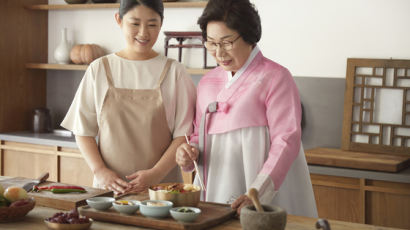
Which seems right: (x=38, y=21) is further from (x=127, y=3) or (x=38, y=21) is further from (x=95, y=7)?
(x=127, y=3)

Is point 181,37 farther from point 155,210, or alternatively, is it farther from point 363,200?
point 155,210

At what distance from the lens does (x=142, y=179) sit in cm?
213

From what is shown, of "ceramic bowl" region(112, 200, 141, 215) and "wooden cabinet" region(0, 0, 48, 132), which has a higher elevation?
"wooden cabinet" region(0, 0, 48, 132)

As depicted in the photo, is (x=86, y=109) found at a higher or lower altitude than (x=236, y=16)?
lower

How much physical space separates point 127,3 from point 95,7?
254cm

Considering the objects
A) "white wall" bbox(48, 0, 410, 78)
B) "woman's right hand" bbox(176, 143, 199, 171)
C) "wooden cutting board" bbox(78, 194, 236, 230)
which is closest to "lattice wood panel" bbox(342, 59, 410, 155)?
"white wall" bbox(48, 0, 410, 78)

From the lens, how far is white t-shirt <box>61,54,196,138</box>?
227 cm

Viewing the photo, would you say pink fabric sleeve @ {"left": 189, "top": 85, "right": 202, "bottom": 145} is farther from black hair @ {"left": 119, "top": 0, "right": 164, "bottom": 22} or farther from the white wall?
the white wall

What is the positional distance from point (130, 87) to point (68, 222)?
817mm

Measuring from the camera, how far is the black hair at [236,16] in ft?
6.46

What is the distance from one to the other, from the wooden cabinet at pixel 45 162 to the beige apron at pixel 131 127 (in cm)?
200

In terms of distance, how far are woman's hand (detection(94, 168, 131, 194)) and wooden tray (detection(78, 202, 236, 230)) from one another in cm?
32

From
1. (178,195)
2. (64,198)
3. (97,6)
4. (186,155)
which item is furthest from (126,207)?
(97,6)

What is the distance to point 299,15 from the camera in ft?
12.9
